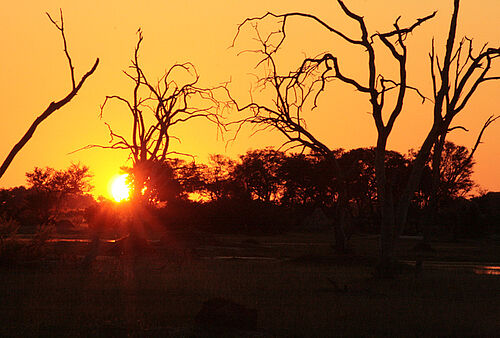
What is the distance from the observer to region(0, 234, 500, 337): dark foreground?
13688 mm

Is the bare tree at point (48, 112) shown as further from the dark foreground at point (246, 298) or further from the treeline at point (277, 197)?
the treeline at point (277, 197)

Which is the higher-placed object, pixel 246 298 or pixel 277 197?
pixel 277 197

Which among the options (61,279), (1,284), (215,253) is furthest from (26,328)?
(215,253)

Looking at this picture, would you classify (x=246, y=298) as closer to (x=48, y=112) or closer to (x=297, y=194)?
(x=48, y=112)

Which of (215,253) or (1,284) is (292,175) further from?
(1,284)

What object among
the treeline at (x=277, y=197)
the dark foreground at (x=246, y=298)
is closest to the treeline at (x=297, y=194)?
the treeline at (x=277, y=197)

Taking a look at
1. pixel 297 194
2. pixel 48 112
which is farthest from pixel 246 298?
pixel 297 194

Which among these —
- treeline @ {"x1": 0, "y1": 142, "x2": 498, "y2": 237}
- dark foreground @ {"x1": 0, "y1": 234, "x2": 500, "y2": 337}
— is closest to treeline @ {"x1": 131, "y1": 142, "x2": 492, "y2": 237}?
treeline @ {"x1": 0, "y1": 142, "x2": 498, "y2": 237}

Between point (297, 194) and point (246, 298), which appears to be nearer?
point (246, 298)

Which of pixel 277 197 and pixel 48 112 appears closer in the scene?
pixel 48 112

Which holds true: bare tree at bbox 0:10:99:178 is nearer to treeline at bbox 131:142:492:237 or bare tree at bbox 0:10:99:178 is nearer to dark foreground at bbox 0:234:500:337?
dark foreground at bbox 0:234:500:337

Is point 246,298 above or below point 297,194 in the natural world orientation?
below

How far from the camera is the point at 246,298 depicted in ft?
60.2

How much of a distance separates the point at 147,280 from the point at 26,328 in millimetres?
9302
